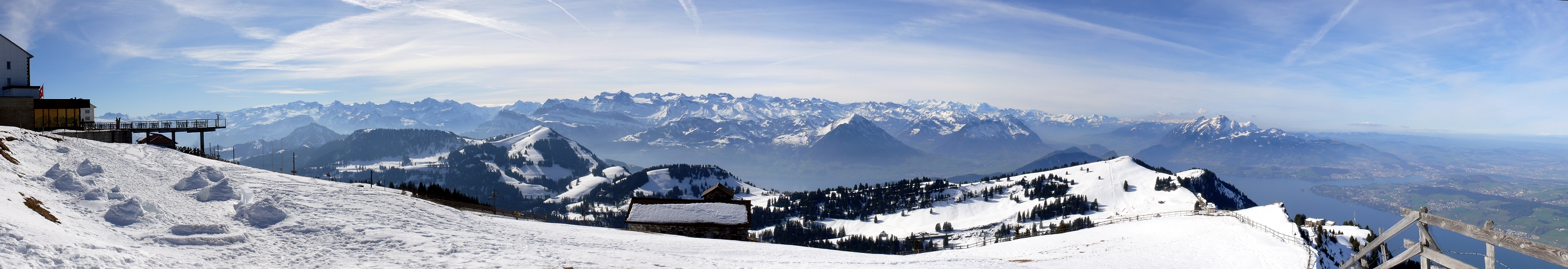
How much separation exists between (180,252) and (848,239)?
16487 centimetres

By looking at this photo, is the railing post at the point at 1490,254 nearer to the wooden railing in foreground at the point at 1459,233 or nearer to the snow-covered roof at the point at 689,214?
the wooden railing in foreground at the point at 1459,233

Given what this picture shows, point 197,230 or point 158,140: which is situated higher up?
point 158,140

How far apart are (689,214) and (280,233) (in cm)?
2592

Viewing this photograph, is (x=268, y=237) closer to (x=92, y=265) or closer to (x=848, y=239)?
(x=92, y=265)

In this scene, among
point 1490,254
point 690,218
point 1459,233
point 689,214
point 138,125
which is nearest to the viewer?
point 1490,254

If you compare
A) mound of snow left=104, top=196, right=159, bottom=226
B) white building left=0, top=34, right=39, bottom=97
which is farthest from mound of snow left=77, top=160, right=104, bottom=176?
white building left=0, top=34, right=39, bottom=97

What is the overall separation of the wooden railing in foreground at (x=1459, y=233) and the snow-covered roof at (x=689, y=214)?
34678 millimetres

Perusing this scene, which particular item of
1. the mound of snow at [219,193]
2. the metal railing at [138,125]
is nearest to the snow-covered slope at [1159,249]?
the mound of snow at [219,193]

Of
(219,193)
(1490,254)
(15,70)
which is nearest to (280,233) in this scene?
(219,193)

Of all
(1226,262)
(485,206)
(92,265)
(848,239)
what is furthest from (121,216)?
(848,239)

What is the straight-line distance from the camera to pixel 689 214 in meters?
45.2

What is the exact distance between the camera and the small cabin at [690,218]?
44094 millimetres

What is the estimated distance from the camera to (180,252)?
18328 mm

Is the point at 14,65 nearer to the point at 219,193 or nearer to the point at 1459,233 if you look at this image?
the point at 219,193
